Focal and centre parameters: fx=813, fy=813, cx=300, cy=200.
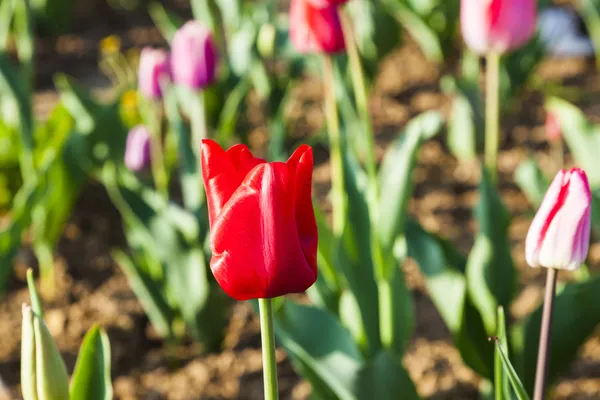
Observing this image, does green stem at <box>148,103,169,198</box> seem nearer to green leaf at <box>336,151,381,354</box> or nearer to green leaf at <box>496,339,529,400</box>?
green leaf at <box>336,151,381,354</box>

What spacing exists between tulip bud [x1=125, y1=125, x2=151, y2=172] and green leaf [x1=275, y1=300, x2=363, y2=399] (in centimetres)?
64

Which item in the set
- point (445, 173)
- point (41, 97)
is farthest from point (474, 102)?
point (41, 97)

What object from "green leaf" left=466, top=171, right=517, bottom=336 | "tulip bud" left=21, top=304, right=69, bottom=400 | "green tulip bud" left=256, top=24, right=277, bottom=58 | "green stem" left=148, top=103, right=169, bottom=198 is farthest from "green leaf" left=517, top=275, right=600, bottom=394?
"green tulip bud" left=256, top=24, right=277, bottom=58

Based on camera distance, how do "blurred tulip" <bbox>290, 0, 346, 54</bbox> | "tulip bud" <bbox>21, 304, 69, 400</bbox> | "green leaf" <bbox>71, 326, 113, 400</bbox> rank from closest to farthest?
"tulip bud" <bbox>21, 304, 69, 400</bbox> → "green leaf" <bbox>71, 326, 113, 400</bbox> → "blurred tulip" <bbox>290, 0, 346, 54</bbox>

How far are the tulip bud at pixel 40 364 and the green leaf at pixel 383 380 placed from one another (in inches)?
16.6

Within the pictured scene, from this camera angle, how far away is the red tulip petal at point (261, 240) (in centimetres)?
77

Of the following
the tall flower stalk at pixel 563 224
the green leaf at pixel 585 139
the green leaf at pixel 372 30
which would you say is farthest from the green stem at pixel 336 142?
the green leaf at pixel 372 30

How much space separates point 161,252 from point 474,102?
106cm

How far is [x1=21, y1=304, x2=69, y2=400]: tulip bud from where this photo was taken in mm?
906

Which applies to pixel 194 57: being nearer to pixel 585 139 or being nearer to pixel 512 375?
pixel 585 139

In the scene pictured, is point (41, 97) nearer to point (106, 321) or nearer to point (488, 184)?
point (106, 321)

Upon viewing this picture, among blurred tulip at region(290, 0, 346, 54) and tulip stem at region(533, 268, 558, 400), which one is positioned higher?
blurred tulip at region(290, 0, 346, 54)

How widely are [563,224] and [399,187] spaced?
1.65ft

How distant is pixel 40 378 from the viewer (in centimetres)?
95
